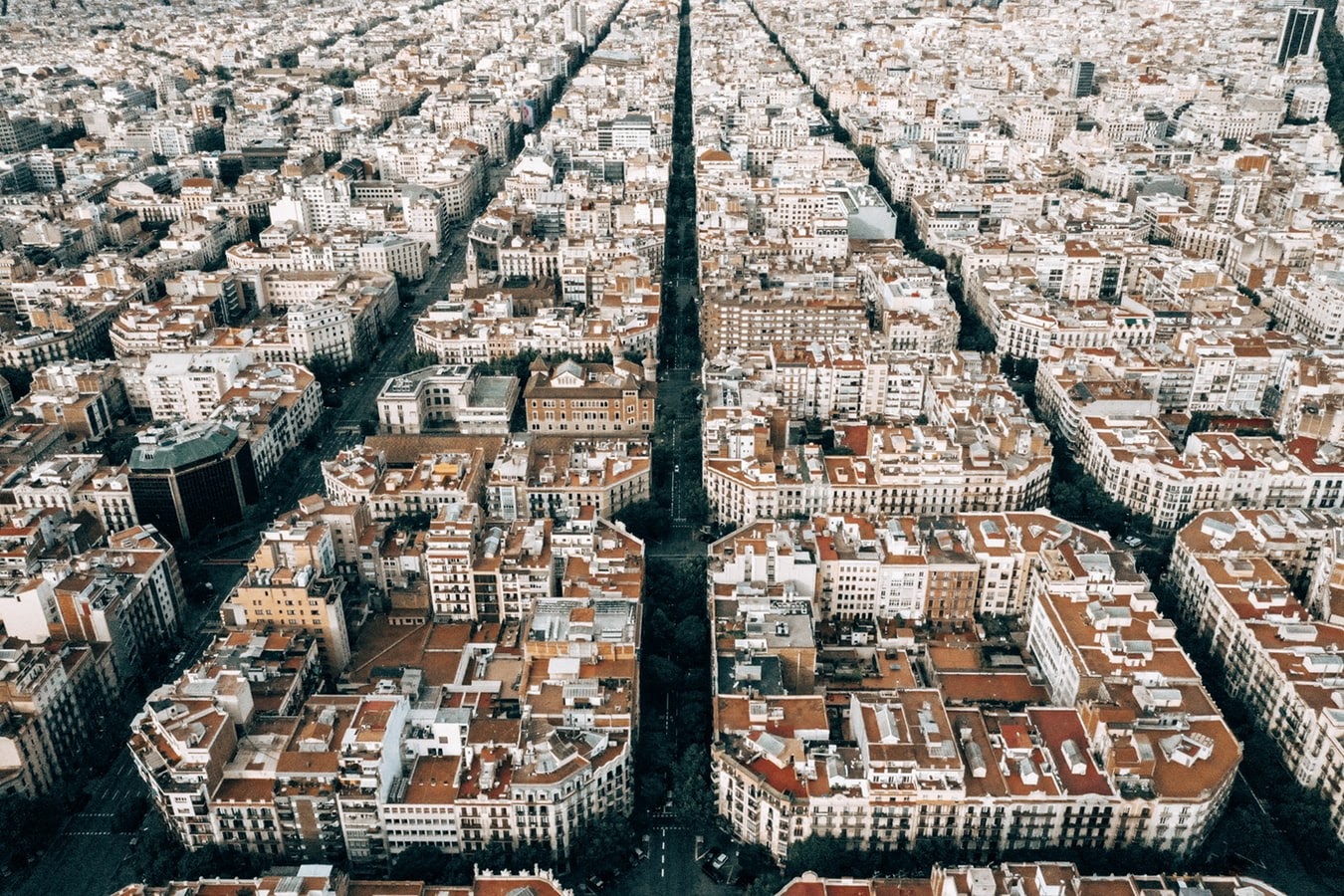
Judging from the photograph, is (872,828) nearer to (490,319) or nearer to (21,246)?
(490,319)

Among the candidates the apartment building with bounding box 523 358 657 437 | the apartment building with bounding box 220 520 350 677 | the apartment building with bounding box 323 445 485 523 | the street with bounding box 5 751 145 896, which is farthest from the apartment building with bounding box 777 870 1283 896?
the apartment building with bounding box 523 358 657 437

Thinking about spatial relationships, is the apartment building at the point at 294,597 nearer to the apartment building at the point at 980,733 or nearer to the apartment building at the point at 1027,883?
the apartment building at the point at 980,733

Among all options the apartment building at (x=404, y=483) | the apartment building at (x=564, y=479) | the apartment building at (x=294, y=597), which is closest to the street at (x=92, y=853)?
the apartment building at (x=294, y=597)

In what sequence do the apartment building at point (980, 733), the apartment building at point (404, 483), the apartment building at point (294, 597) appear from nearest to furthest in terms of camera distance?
the apartment building at point (980, 733) < the apartment building at point (294, 597) < the apartment building at point (404, 483)

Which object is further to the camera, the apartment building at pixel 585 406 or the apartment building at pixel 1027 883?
the apartment building at pixel 585 406

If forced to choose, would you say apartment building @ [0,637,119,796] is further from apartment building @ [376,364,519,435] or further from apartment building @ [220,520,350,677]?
apartment building @ [376,364,519,435]

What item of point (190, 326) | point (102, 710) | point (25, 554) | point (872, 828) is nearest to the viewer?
point (872, 828)

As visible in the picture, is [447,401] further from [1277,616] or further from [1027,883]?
[1277,616]

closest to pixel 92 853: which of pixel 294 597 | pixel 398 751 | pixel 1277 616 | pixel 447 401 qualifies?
pixel 294 597

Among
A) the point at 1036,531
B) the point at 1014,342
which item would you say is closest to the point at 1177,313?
the point at 1014,342

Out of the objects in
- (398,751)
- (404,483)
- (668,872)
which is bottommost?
(668,872)

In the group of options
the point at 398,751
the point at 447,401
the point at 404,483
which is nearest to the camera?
the point at 398,751
